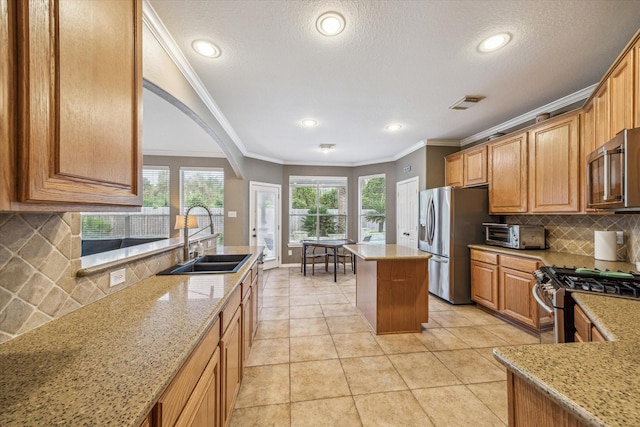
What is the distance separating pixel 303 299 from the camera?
383cm

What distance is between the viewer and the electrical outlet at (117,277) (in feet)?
4.43

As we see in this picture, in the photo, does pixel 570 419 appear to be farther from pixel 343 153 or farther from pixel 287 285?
pixel 343 153

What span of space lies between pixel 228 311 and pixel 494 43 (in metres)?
2.67

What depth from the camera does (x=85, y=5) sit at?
73 cm

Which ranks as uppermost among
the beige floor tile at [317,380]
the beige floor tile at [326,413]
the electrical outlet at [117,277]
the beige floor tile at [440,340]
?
the electrical outlet at [117,277]

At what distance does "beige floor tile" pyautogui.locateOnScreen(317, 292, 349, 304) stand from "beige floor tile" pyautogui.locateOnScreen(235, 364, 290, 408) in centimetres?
160

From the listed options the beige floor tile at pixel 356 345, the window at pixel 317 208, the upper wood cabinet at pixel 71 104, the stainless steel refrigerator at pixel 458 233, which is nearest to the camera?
the upper wood cabinet at pixel 71 104

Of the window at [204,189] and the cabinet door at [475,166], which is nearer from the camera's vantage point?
the cabinet door at [475,166]

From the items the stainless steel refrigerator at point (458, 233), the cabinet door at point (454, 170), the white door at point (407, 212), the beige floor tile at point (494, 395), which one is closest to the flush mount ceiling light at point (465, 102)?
the stainless steel refrigerator at point (458, 233)

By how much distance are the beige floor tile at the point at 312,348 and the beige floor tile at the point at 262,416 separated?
565mm

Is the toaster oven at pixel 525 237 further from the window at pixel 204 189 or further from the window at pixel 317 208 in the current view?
the window at pixel 204 189

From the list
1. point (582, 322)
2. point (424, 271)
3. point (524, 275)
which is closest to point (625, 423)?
point (582, 322)

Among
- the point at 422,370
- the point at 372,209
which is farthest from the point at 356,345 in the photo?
the point at 372,209

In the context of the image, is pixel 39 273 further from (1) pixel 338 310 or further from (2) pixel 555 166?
(2) pixel 555 166
